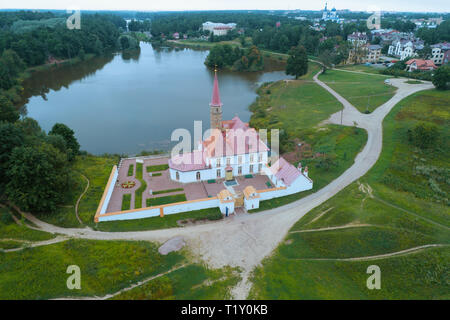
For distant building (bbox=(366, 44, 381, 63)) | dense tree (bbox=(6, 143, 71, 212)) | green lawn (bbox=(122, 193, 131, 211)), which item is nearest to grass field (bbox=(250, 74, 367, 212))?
green lawn (bbox=(122, 193, 131, 211))

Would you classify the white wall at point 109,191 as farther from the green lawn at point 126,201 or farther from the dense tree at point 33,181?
the dense tree at point 33,181

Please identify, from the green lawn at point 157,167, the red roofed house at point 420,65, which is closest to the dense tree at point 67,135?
the green lawn at point 157,167

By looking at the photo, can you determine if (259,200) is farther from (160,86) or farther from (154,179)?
Result: (160,86)

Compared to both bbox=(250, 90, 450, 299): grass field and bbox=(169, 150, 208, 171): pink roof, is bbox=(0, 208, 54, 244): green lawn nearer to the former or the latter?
bbox=(169, 150, 208, 171): pink roof

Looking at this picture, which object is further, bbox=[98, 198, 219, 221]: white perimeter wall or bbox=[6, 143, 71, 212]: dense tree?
bbox=[98, 198, 219, 221]: white perimeter wall

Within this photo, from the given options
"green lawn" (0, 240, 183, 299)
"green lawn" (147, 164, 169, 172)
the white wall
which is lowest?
"green lawn" (0, 240, 183, 299)

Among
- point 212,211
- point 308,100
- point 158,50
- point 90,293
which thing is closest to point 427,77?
point 308,100

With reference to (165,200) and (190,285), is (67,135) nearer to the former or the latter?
(165,200)
